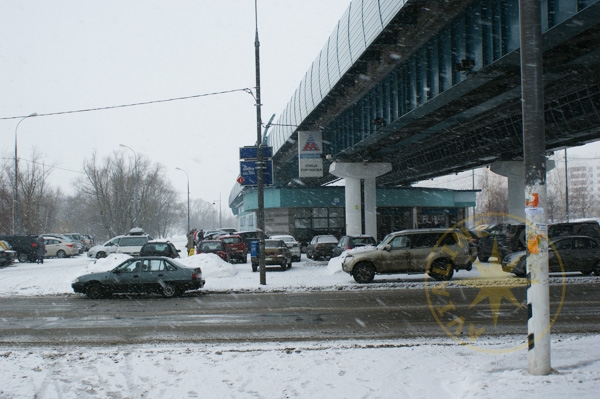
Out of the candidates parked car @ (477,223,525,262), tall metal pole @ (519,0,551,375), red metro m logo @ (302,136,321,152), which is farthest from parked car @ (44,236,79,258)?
tall metal pole @ (519,0,551,375)

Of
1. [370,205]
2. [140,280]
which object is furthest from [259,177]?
[370,205]

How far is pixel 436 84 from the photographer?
730 inches

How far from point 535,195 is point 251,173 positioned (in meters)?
14.9

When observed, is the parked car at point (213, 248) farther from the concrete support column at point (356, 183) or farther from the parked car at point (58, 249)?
the parked car at point (58, 249)

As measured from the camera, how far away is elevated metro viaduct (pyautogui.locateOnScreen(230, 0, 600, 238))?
14.7 metres

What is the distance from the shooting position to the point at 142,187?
236ft

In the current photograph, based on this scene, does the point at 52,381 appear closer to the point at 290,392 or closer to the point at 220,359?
the point at 220,359

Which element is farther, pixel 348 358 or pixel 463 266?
pixel 463 266

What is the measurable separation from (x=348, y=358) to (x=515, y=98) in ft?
53.8

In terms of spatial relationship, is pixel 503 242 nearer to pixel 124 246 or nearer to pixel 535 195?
pixel 535 195

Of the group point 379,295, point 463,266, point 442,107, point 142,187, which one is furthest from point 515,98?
point 142,187

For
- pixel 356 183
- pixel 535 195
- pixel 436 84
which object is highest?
pixel 436 84

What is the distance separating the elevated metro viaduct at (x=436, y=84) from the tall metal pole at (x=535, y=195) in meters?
5.14

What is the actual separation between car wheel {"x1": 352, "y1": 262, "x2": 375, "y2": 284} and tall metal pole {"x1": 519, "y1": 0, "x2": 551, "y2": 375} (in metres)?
12.2
